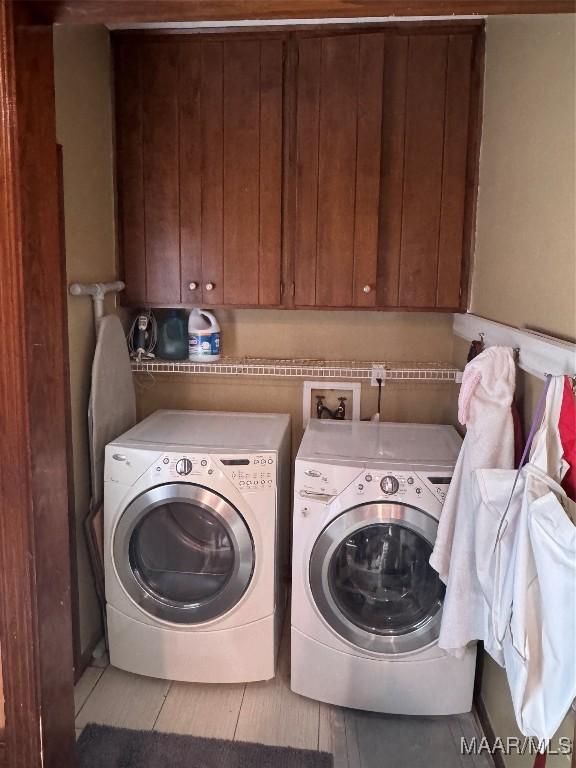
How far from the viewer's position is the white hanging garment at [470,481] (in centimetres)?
174

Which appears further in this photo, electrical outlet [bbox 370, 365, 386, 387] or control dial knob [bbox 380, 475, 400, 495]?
electrical outlet [bbox 370, 365, 386, 387]

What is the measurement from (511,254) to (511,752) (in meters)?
1.52

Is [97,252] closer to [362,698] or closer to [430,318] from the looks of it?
[430,318]

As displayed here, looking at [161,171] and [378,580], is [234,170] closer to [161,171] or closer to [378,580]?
[161,171]

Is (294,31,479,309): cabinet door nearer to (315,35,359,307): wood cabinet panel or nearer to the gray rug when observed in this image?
(315,35,359,307): wood cabinet panel

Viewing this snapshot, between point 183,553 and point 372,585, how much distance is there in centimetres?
70

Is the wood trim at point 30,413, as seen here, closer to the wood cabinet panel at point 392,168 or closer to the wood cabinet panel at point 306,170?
the wood cabinet panel at point 306,170

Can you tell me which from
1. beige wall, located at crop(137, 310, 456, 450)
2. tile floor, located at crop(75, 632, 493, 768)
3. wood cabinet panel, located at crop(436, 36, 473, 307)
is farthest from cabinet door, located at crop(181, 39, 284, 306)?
tile floor, located at crop(75, 632, 493, 768)

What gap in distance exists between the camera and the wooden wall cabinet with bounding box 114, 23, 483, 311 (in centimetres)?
235

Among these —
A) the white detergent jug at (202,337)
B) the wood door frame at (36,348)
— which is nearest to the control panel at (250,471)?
the white detergent jug at (202,337)

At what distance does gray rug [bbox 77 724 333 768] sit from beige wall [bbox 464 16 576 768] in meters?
0.68

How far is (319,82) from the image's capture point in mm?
2363

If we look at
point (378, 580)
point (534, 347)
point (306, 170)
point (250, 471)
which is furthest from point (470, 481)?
point (306, 170)

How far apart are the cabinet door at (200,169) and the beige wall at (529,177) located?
0.80 m
